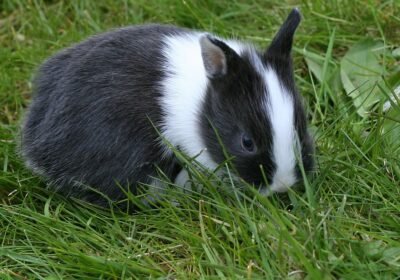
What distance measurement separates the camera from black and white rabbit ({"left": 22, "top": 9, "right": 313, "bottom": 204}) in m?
4.15

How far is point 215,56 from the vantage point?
4.27 meters

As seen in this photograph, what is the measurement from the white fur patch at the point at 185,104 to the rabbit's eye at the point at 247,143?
25 cm

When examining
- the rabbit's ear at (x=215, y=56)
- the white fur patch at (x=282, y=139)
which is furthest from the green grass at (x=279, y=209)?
the rabbit's ear at (x=215, y=56)

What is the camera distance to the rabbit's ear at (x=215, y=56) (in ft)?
13.6

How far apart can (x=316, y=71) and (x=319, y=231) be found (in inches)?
76.6

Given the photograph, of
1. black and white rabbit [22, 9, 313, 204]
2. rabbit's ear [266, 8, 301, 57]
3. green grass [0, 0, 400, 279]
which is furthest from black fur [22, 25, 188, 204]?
rabbit's ear [266, 8, 301, 57]

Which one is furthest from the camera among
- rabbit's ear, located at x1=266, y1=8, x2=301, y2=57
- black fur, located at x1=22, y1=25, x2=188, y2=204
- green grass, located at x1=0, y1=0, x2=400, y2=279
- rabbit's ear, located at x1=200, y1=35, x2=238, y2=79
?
black fur, located at x1=22, y1=25, x2=188, y2=204

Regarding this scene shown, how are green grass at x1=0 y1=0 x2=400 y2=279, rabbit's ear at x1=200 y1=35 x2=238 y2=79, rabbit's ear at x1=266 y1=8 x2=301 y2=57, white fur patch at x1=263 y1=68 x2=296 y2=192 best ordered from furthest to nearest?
1. rabbit's ear at x1=266 y1=8 x2=301 y2=57
2. rabbit's ear at x1=200 y1=35 x2=238 y2=79
3. white fur patch at x1=263 y1=68 x2=296 y2=192
4. green grass at x1=0 y1=0 x2=400 y2=279

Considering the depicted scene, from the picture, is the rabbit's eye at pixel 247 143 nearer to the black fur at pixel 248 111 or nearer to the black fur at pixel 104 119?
the black fur at pixel 248 111

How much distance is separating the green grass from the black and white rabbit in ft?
0.60

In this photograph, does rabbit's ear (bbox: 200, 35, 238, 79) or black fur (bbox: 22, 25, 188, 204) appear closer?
rabbit's ear (bbox: 200, 35, 238, 79)

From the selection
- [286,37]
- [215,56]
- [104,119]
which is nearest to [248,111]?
[215,56]

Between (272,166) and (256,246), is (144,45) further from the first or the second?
(256,246)

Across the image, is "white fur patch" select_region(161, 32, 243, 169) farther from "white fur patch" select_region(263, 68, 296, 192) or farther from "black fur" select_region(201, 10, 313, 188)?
"white fur patch" select_region(263, 68, 296, 192)
